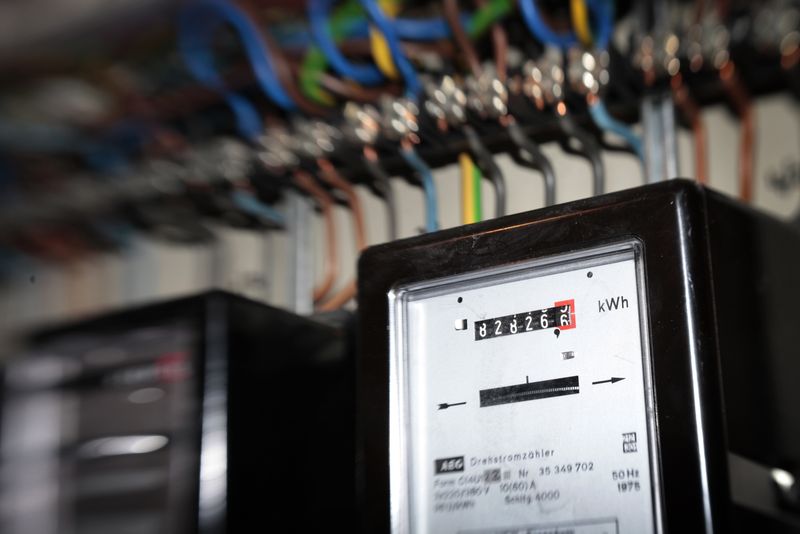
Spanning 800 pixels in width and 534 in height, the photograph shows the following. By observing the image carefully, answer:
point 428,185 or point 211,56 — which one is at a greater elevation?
point 211,56

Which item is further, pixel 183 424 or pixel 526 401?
pixel 183 424

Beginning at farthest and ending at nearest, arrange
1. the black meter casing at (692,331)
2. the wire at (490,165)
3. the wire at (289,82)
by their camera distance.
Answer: the wire at (289,82), the wire at (490,165), the black meter casing at (692,331)

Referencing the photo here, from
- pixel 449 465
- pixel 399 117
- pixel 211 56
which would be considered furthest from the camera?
pixel 211 56

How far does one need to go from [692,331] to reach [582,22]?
41 centimetres

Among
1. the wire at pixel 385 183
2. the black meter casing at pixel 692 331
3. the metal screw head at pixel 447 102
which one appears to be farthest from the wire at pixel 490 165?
the black meter casing at pixel 692 331

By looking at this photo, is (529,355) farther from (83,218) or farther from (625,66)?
(83,218)

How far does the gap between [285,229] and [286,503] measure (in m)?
0.45

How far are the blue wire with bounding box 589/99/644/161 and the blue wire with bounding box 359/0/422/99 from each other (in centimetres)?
19

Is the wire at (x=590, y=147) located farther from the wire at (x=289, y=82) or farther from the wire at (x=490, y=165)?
the wire at (x=289, y=82)

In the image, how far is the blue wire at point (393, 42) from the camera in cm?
102

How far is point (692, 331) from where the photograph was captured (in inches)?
25.5

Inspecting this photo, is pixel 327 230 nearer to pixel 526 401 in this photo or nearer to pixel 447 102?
pixel 447 102

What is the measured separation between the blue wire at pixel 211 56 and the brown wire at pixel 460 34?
8.8 inches

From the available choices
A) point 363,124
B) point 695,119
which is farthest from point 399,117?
point 695,119
